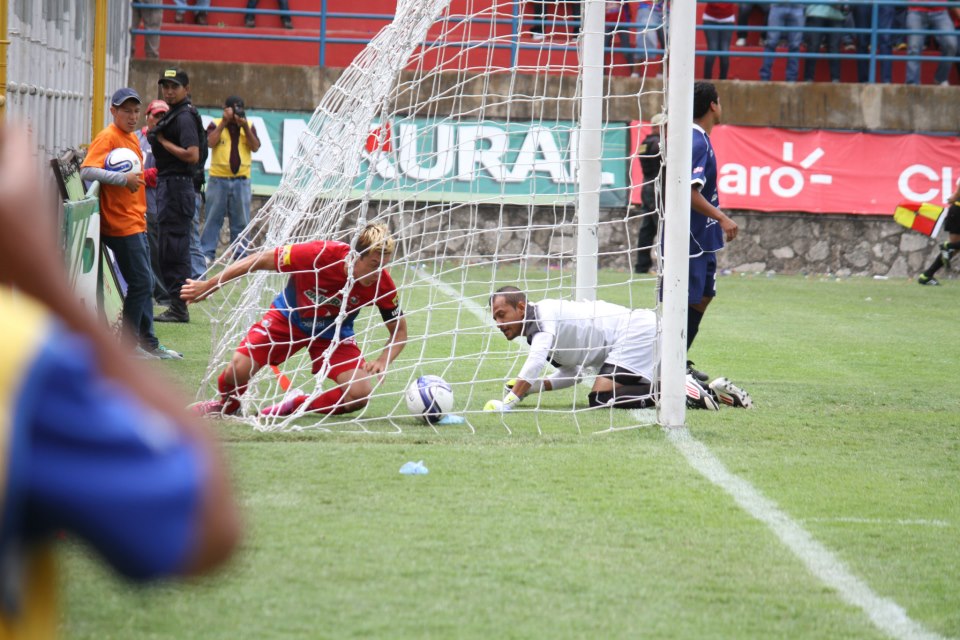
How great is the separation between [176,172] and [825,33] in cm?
1242

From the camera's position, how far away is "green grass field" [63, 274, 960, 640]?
138 inches

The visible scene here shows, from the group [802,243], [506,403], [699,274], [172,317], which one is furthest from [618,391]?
[802,243]

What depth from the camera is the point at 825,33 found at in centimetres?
1950

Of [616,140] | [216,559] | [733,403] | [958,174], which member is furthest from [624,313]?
[958,174]

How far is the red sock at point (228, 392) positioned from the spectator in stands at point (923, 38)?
48.3 feet

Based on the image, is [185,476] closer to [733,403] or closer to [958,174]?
[733,403]

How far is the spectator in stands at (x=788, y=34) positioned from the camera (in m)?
18.5

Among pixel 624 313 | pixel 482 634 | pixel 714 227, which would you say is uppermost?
pixel 714 227

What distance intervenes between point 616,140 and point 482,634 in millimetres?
14941

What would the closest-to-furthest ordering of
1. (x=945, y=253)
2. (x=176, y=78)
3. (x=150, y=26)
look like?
1. (x=176, y=78)
2. (x=945, y=253)
3. (x=150, y=26)

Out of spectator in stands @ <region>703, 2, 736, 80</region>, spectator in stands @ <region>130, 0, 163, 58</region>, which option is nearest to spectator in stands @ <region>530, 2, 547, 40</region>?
spectator in stands @ <region>703, 2, 736, 80</region>

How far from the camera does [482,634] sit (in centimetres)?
337

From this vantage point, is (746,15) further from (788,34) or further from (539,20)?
(539,20)

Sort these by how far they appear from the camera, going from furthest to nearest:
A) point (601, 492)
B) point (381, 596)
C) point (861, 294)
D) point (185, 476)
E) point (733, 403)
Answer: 1. point (861, 294)
2. point (733, 403)
3. point (601, 492)
4. point (381, 596)
5. point (185, 476)
